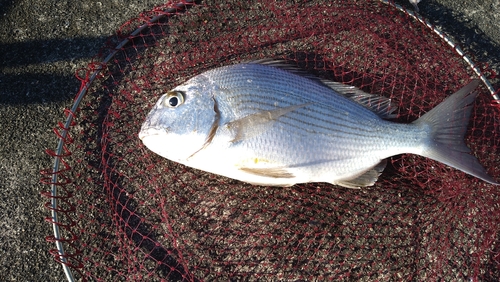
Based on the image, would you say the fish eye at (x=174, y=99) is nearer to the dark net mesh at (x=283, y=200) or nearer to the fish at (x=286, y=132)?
the fish at (x=286, y=132)

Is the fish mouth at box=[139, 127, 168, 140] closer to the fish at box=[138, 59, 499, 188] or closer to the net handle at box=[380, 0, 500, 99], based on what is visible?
the fish at box=[138, 59, 499, 188]

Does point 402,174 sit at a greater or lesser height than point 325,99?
lesser

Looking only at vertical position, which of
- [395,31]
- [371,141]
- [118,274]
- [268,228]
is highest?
[395,31]

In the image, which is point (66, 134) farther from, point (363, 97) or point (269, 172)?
point (363, 97)

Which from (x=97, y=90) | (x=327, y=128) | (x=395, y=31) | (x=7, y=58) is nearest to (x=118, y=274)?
(x=97, y=90)

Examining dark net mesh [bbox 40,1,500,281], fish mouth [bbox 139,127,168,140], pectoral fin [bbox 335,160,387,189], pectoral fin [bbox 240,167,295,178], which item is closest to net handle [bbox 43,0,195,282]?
dark net mesh [bbox 40,1,500,281]

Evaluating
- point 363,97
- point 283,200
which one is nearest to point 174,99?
point 283,200

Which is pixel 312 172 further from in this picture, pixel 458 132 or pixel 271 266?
pixel 458 132
